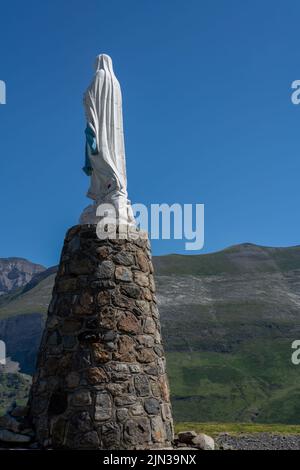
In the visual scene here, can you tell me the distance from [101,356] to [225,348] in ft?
479

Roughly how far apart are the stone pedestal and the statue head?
3.24 meters

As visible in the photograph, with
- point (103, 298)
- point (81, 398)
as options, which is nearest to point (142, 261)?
point (103, 298)

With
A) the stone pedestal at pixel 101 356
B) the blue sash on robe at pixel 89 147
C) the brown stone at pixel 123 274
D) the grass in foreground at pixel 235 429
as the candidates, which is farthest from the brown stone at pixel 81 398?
the grass in foreground at pixel 235 429

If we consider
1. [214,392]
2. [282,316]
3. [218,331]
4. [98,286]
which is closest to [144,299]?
[98,286]

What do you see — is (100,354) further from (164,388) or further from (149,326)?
(164,388)

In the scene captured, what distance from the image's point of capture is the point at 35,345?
18338 cm

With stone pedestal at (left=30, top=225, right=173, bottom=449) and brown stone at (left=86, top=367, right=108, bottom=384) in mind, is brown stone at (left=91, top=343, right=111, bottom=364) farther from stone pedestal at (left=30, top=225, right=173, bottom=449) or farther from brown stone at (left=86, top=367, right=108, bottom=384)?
brown stone at (left=86, top=367, right=108, bottom=384)

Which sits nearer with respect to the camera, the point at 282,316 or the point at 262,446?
Answer: the point at 262,446

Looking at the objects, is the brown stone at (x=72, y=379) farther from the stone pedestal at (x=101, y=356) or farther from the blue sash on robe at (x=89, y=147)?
the blue sash on robe at (x=89, y=147)

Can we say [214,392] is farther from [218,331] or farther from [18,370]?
[18,370]

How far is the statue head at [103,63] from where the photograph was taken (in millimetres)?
11977

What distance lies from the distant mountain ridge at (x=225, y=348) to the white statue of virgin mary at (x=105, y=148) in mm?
99073

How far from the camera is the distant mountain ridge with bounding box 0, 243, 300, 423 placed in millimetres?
116188
